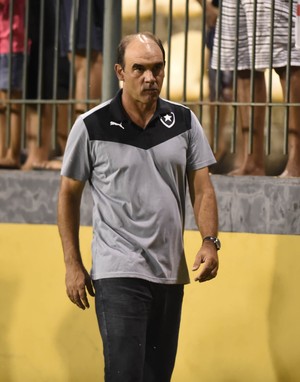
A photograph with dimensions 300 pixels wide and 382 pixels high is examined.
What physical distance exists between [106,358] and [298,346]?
209 centimetres

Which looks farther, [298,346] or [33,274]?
[33,274]

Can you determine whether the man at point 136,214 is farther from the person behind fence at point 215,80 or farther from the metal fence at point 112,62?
the person behind fence at point 215,80

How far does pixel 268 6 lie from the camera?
27.4 feet

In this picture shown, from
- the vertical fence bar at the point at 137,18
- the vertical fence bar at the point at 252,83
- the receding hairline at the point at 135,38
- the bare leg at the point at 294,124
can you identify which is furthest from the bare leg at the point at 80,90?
the receding hairline at the point at 135,38

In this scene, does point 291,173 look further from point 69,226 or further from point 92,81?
point 69,226

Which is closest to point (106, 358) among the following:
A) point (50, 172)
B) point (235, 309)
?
point (235, 309)

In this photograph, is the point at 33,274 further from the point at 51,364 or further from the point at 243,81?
the point at 243,81

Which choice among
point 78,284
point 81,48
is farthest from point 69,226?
point 81,48

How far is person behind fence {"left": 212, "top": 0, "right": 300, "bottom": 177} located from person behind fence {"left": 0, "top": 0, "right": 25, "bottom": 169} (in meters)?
1.37

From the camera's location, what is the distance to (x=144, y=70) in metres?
6.18

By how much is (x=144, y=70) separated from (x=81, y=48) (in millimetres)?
2758

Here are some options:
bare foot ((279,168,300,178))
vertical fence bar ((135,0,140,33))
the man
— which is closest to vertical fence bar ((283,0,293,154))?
bare foot ((279,168,300,178))

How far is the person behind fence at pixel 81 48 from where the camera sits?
8.77 m

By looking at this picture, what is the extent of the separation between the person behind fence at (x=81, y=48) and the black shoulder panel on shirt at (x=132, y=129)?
245cm
